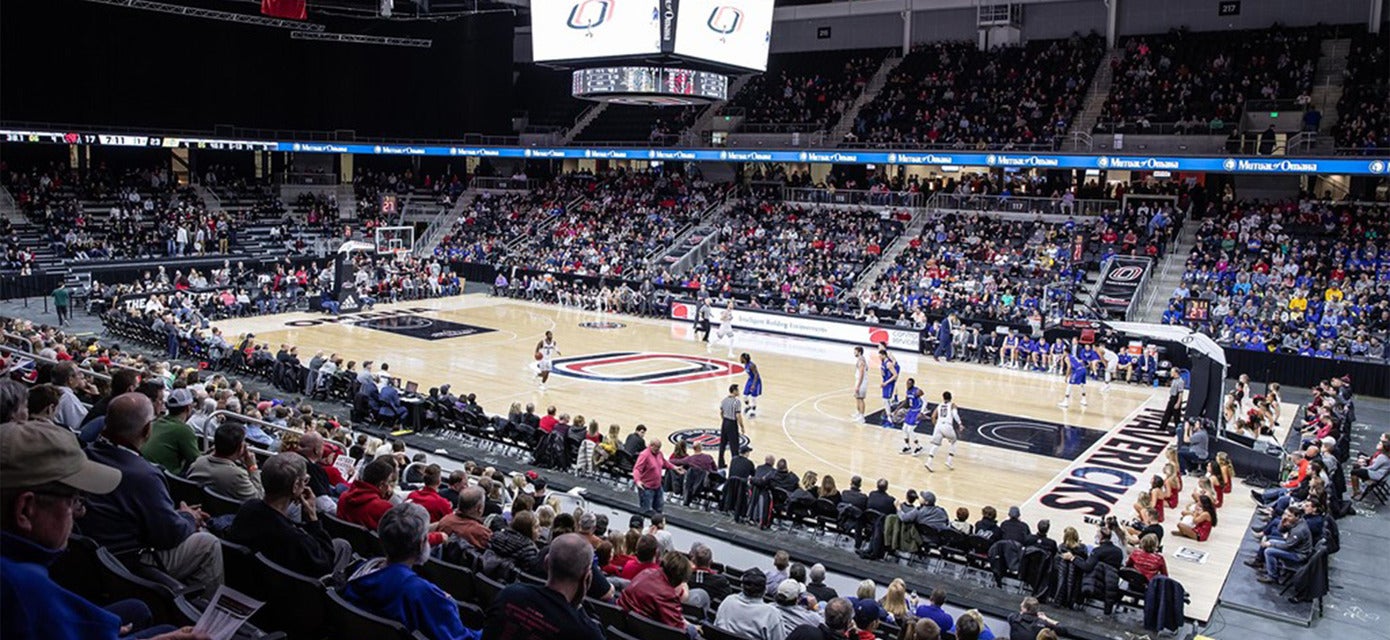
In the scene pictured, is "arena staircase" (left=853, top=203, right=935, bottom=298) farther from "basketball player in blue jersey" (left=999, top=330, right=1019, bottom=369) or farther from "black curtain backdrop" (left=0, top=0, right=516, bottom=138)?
"black curtain backdrop" (left=0, top=0, right=516, bottom=138)

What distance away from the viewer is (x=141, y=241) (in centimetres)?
4062

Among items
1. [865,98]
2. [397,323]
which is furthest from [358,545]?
[865,98]

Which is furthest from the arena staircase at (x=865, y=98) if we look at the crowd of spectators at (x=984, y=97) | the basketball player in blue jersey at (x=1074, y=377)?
the basketball player in blue jersey at (x=1074, y=377)

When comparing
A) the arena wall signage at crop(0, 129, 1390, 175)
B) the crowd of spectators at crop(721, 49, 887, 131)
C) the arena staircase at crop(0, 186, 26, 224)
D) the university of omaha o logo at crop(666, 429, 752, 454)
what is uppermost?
the crowd of spectators at crop(721, 49, 887, 131)

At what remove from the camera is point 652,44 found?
938 inches

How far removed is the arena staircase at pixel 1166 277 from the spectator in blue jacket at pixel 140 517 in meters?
29.5

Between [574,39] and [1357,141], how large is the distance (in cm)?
2340

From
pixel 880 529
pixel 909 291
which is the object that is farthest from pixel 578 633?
pixel 909 291

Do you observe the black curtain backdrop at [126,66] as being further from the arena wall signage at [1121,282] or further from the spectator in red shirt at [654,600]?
the spectator in red shirt at [654,600]

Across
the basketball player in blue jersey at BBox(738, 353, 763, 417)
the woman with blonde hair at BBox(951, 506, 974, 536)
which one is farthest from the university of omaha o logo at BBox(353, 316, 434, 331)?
the woman with blonde hair at BBox(951, 506, 974, 536)

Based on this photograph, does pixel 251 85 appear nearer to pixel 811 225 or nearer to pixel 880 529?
pixel 811 225

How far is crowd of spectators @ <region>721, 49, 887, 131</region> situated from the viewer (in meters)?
45.3

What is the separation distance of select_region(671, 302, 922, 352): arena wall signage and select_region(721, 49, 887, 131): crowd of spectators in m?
13.4

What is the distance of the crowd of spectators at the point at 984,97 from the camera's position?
1536 inches
